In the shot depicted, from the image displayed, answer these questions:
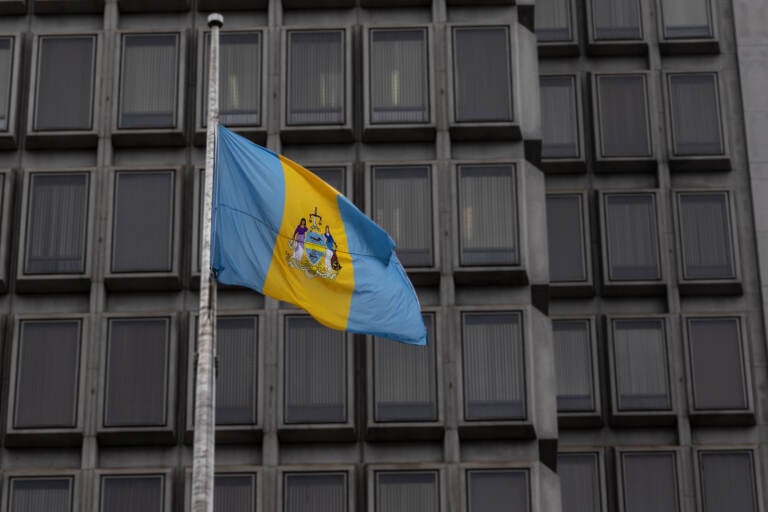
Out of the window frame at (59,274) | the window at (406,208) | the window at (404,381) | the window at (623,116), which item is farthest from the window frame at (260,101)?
the window at (623,116)

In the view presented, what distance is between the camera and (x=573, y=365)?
4094 cm

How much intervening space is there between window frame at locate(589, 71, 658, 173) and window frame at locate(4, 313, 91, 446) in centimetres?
1611

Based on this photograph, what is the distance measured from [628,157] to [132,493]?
17688 millimetres

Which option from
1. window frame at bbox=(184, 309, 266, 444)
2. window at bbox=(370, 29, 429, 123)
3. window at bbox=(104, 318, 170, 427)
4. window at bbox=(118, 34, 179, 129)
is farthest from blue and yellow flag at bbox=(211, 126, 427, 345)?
window at bbox=(118, 34, 179, 129)

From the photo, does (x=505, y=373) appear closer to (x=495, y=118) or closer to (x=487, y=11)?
(x=495, y=118)

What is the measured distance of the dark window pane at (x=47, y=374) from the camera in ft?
114

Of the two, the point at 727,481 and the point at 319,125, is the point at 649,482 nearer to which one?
the point at 727,481

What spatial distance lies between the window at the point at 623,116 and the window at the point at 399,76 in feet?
25.0

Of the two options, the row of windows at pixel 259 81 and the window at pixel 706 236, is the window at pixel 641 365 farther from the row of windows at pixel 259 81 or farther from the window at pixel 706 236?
the row of windows at pixel 259 81

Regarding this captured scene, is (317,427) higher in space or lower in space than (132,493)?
higher

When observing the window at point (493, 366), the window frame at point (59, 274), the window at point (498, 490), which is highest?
the window frame at point (59, 274)

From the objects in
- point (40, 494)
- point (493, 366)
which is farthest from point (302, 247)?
point (40, 494)

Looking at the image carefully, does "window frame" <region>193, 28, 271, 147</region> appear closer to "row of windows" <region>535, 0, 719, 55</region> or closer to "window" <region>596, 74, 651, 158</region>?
"row of windows" <region>535, 0, 719, 55</region>

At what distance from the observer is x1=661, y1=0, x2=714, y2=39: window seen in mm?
43594
